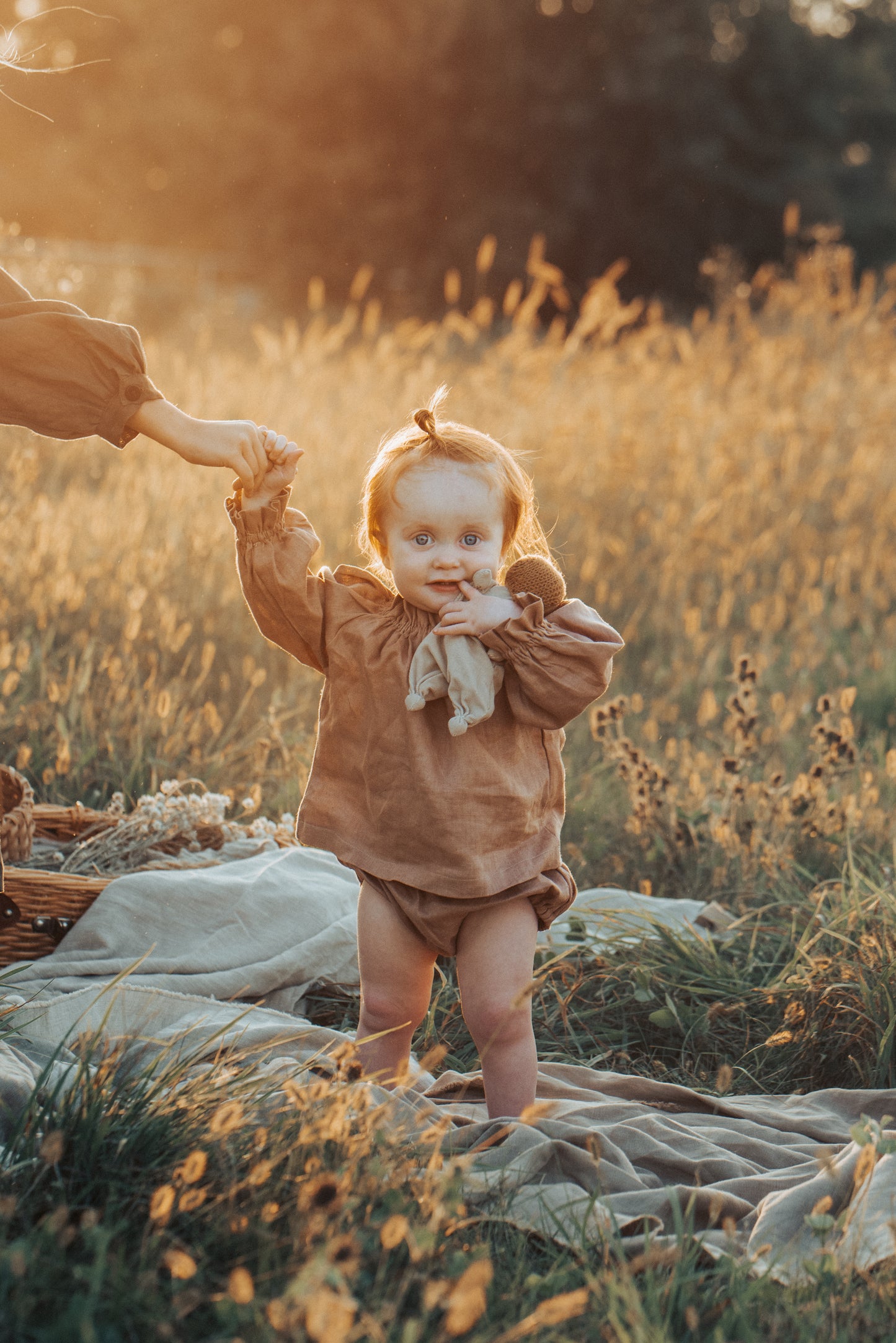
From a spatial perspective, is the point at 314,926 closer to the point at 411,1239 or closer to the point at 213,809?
the point at 213,809

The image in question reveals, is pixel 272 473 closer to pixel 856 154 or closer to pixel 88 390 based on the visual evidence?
→ pixel 88 390

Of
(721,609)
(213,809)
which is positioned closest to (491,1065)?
(213,809)

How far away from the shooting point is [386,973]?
2.46 metres

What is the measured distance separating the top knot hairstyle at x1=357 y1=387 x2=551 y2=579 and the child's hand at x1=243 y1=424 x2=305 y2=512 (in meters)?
0.16

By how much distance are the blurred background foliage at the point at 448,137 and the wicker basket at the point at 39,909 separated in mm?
18890

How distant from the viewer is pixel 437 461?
2.35m

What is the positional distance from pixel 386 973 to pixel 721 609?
305 centimetres

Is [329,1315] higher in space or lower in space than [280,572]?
lower

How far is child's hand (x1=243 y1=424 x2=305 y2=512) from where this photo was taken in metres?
2.38

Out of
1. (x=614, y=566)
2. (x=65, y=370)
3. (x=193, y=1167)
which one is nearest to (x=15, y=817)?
(x=65, y=370)

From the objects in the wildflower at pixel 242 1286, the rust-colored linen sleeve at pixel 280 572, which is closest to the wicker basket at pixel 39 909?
the rust-colored linen sleeve at pixel 280 572

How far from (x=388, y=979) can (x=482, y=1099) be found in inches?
14.8

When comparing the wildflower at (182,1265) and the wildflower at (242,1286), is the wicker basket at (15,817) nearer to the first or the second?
the wildflower at (182,1265)

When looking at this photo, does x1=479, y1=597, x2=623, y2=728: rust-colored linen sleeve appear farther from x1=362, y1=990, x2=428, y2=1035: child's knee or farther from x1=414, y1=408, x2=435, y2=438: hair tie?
x1=362, y1=990, x2=428, y2=1035: child's knee
